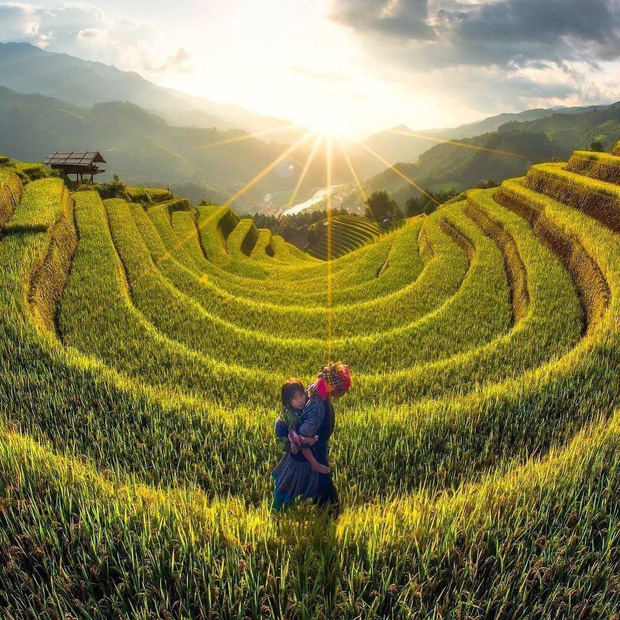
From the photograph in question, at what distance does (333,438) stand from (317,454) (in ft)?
6.33

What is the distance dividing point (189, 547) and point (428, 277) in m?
14.2

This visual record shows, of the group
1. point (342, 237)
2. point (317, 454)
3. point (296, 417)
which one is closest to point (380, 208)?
point (342, 237)

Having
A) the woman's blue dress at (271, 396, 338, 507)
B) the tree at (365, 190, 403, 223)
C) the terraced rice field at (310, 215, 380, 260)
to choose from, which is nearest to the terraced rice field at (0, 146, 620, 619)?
the woman's blue dress at (271, 396, 338, 507)

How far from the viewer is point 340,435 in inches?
236

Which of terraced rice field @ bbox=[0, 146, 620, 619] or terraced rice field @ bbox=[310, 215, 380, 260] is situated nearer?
terraced rice field @ bbox=[0, 146, 620, 619]

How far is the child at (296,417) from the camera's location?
3.75 metres

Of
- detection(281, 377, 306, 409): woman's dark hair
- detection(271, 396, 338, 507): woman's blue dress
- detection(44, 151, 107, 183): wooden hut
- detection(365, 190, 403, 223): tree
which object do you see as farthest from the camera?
detection(365, 190, 403, 223): tree

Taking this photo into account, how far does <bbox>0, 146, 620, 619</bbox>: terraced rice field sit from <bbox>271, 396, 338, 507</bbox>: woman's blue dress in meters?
0.25

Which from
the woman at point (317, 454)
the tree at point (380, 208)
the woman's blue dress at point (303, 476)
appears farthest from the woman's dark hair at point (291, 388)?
the tree at point (380, 208)

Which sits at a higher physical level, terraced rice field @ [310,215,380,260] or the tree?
the tree

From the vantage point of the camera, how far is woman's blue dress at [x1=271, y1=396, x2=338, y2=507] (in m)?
3.99

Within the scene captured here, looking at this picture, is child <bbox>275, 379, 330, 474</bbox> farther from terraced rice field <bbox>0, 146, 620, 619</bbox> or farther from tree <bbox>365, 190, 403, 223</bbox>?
tree <bbox>365, 190, 403, 223</bbox>

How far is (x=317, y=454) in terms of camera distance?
4.06 m

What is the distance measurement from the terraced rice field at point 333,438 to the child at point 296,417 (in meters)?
0.59
